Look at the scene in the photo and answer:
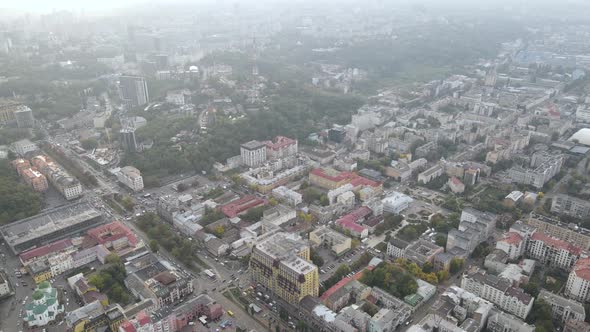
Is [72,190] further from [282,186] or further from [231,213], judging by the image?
[282,186]

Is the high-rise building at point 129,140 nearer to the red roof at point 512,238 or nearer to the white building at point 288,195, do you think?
the white building at point 288,195

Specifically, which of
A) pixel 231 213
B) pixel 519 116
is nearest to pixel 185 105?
pixel 231 213

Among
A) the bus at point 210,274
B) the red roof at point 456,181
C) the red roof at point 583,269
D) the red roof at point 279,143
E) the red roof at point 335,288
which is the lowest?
the bus at point 210,274

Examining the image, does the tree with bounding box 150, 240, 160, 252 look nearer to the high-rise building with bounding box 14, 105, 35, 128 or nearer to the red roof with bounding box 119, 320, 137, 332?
the red roof with bounding box 119, 320, 137, 332

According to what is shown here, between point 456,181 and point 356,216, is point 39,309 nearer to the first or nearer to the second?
point 356,216

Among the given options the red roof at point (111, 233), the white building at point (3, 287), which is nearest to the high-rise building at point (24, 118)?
the red roof at point (111, 233)

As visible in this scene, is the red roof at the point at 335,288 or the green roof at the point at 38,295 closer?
the green roof at the point at 38,295

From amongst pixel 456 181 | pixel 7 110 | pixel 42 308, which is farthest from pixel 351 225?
pixel 7 110
